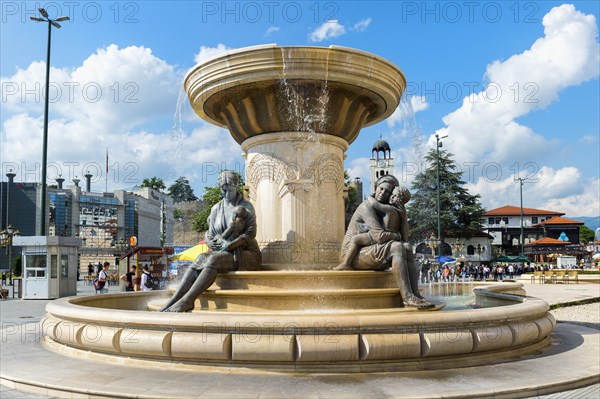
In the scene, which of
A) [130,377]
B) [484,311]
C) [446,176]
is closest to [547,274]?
[446,176]

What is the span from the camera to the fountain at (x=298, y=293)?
19.8ft

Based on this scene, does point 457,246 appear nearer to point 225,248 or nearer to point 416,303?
point 416,303

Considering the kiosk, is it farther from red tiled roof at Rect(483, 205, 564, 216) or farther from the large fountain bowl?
red tiled roof at Rect(483, 205, 564, 216)

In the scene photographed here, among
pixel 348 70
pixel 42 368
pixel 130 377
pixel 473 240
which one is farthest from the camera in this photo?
pixel 473 240

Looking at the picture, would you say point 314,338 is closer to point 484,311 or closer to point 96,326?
point 484,311

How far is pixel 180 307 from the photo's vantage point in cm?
772

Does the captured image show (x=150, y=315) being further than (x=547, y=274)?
No

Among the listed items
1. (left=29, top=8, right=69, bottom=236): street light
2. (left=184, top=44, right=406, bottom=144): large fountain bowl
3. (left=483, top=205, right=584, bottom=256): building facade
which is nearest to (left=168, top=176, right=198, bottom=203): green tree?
(left=483, top=205, right=584, bottom=256): building facade

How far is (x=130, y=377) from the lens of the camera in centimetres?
588

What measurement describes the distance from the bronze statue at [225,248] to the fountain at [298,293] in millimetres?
317

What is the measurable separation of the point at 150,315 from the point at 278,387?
6.36ft

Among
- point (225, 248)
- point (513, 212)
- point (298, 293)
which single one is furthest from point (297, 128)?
point (513, 212)

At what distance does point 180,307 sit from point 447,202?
5626cm

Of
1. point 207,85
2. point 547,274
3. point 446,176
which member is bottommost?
point 547,274
